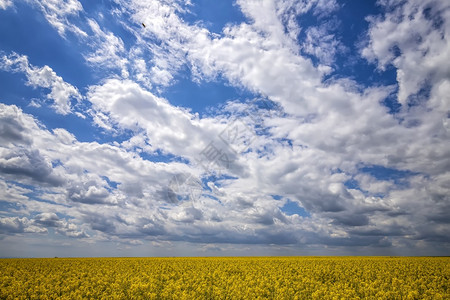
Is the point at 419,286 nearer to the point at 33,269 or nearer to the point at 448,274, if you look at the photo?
the point at 448,274

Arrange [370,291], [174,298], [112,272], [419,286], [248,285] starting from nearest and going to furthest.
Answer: [174,298]
[370,291]
[248,285]
[419,286]
[112,272]

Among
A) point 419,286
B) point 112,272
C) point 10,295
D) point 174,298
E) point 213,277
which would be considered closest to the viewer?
point 174,298

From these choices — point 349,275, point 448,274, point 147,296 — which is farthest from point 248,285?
point 448,274

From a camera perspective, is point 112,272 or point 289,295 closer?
point 289,295

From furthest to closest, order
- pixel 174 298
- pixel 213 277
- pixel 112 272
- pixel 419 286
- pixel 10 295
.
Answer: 1. pixel 112 272
2. pixel 213 277
3. pixel 419 286
4. pixel 10 295
5. pixel 174 298

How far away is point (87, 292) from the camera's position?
15734 millimetres

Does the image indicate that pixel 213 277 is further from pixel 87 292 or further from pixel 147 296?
pixel 87 292

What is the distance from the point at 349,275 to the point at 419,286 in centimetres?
605

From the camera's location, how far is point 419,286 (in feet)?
63.9

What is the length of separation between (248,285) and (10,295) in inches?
603

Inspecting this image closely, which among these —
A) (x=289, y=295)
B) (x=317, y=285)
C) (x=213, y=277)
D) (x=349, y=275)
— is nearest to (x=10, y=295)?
(x=213, y=277)

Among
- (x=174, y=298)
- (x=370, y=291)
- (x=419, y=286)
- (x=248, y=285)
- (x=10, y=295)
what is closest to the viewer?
(x=174, y=298)

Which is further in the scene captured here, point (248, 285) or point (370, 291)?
point (248, 285)

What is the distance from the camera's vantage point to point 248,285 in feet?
59.2
